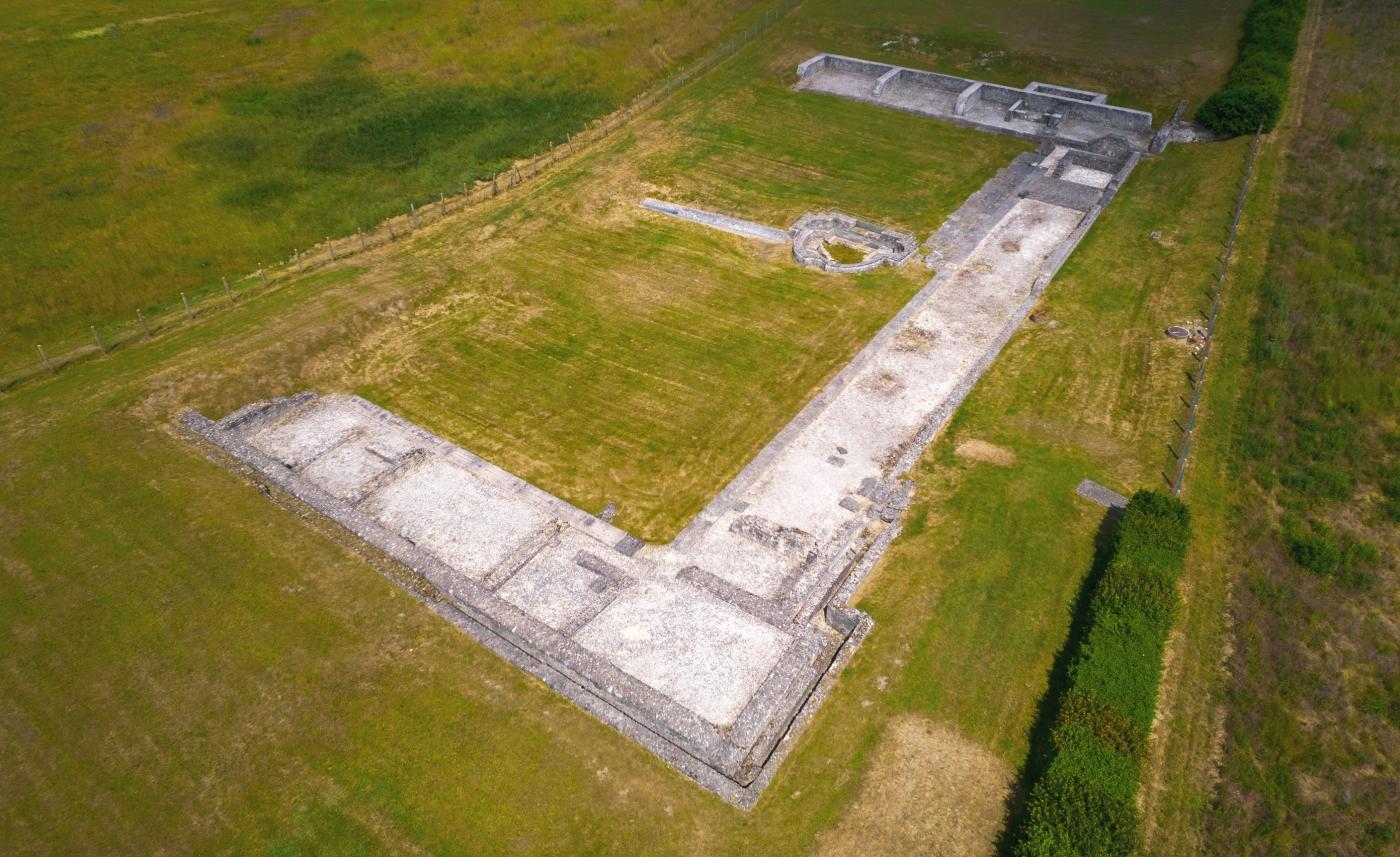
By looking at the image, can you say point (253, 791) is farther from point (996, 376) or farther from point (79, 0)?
point (79, 0)

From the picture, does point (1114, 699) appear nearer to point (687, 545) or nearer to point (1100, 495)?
point (1100, 495)

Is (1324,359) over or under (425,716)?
over

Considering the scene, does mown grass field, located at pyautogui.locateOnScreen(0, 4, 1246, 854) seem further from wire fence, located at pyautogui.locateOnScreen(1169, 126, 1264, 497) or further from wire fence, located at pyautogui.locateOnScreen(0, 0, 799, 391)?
wire fence, located at pyautogui.locateOnScreen(0, 0, 799, 391)

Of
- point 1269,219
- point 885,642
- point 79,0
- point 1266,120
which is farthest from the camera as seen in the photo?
point 79,0

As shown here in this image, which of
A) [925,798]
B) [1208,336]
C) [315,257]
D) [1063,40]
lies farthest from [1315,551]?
[1063,40]

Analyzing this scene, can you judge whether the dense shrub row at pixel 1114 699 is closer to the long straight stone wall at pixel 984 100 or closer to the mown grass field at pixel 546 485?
the mown grass field at pixel 546 485

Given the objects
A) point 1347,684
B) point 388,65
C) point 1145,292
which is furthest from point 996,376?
point 388,65
